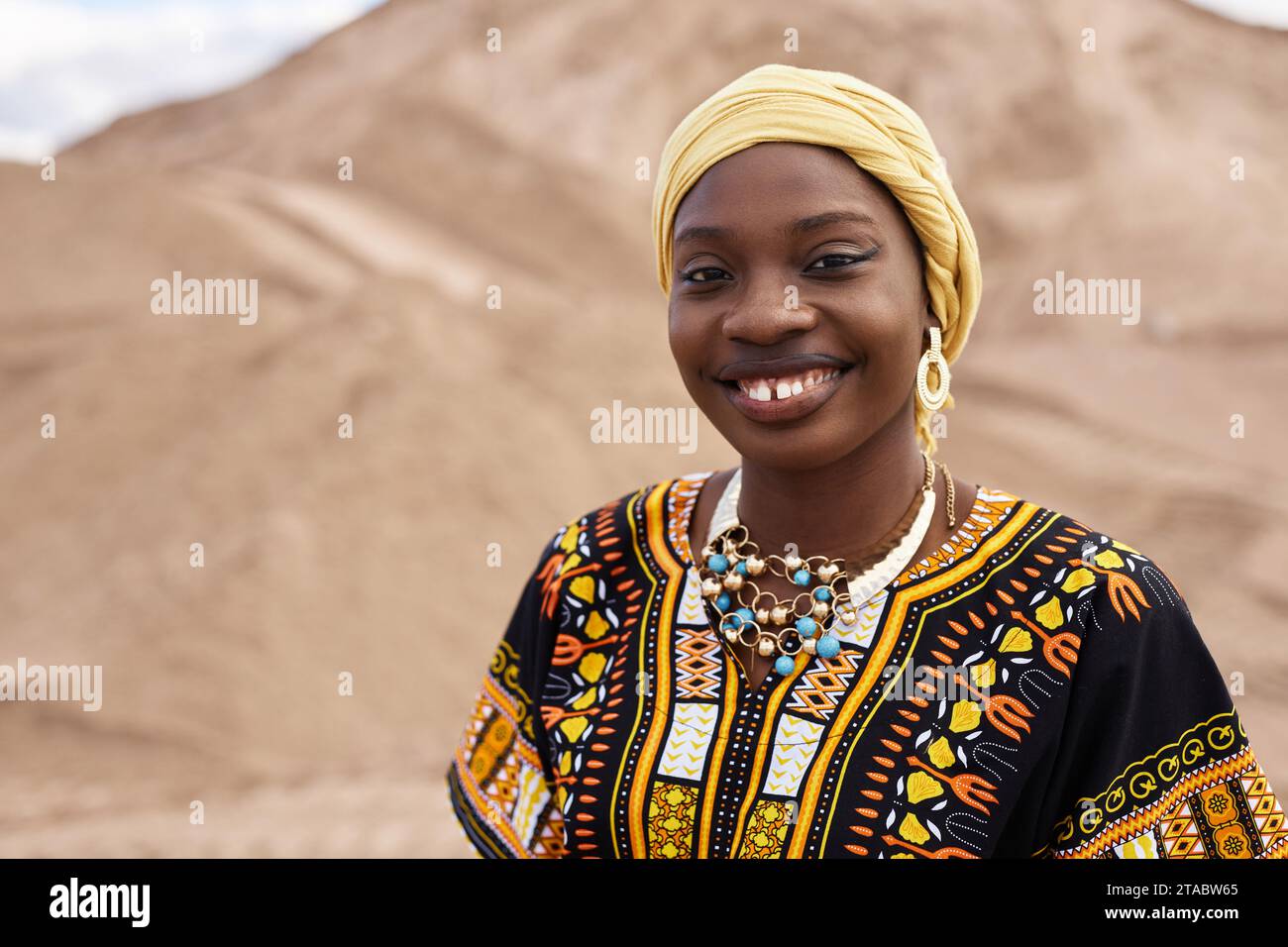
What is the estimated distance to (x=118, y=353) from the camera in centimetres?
980

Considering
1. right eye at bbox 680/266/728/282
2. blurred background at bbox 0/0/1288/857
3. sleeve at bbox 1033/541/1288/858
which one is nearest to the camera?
sleeve at bbox 1033/541/1288/858

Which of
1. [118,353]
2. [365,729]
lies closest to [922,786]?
[365,729]

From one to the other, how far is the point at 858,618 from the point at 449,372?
7.46m

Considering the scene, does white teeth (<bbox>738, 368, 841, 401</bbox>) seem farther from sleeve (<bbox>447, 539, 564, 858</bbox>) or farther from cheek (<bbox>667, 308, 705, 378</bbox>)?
sleeve (<bbox>447, 539, 564, 858</bbox>)

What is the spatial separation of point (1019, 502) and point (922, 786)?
46cm

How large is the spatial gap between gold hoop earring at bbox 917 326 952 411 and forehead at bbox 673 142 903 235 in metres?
0.20

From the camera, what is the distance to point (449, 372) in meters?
8.98

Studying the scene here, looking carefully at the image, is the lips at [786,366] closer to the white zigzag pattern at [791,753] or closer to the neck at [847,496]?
the neck at [847,496]

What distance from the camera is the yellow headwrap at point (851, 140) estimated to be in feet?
5.44

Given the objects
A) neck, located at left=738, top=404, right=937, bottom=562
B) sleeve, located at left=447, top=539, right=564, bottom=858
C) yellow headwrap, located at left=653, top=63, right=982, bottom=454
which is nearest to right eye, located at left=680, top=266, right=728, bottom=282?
yellow headwrap, located at left=653, top=63, right=982, bottom=454

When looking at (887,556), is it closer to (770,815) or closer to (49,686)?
(770,815)

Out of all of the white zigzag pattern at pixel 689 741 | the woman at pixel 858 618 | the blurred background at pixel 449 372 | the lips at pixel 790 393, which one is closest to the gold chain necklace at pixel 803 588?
the woman at pixel 858 618

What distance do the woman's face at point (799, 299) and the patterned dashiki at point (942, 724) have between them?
0.28 meters

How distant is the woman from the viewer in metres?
1.61
